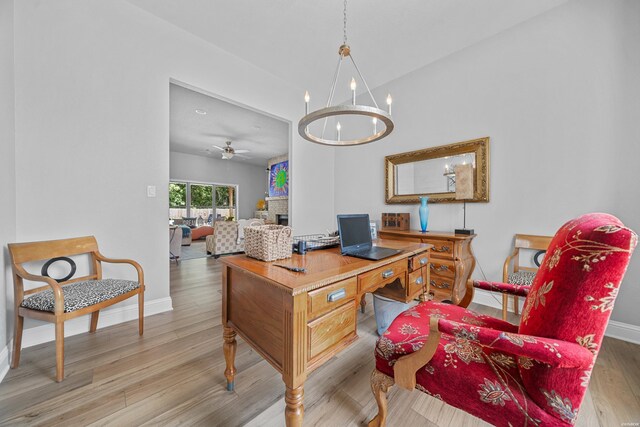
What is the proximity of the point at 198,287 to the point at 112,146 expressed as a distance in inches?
77.1

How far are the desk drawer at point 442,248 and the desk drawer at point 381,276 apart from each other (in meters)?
1.21

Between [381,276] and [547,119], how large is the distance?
2466 mm

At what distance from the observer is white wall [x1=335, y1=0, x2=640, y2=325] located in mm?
1930

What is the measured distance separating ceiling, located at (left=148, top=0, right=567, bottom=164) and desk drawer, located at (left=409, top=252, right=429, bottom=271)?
2324mm

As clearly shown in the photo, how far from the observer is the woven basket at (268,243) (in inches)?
50.0

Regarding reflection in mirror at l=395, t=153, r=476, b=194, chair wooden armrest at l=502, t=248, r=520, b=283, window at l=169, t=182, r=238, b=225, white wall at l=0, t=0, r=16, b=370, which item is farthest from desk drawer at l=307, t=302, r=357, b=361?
window at l=169, t=182, r=238, b=225

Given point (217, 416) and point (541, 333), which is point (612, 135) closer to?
point (541, 333)

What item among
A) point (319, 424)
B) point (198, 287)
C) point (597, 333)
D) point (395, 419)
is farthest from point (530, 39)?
point (198, 287)

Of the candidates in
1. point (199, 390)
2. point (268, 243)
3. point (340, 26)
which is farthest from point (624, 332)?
point (340, 26)

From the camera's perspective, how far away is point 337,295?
1.03 meters

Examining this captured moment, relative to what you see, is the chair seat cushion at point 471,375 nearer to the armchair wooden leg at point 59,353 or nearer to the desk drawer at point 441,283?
the desk drawer at point 441,283

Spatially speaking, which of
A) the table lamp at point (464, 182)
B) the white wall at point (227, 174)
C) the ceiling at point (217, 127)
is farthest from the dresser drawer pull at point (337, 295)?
the white wall at point (227, 174)

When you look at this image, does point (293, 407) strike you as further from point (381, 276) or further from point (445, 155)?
point (445, 155)

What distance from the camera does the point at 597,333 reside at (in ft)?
2.22
